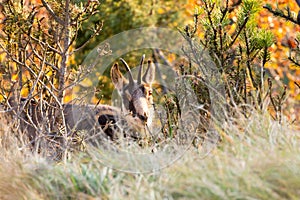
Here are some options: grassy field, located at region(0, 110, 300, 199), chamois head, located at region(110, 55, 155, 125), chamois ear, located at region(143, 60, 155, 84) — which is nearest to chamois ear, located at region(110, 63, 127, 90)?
chamois head, located at region(110, 55, 155, 125)

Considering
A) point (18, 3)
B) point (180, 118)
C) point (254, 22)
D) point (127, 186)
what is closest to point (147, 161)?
point (127, 186)

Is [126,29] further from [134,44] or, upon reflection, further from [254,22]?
[254,22]

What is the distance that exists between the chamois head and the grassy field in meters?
3.91

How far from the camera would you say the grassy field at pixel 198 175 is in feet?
14.2

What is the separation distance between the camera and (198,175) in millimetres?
4531

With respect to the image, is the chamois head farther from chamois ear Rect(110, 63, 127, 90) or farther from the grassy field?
the grassy field

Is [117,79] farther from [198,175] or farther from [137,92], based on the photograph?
[198,175]

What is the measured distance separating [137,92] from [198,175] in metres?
5.38

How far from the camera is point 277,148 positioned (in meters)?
4.77

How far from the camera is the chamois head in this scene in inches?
373

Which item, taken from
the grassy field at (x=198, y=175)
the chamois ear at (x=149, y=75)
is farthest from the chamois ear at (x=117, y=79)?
the grassy field at (x=198, y=175)

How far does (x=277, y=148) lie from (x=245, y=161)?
0.34 metres

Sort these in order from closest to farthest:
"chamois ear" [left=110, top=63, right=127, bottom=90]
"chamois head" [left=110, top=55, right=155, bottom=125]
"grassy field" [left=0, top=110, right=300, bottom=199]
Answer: "grassy field" [left=0, top=110, right=300, bottom=199] → "chamois head" [left=110, top=55, right=155, bottom=125] → "chamois ear" [left=110, top=63, right=127, bottom=90]

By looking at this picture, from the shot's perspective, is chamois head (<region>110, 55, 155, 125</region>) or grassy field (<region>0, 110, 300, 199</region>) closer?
grassy field (<region>0, 110, 300, 199</region>)
